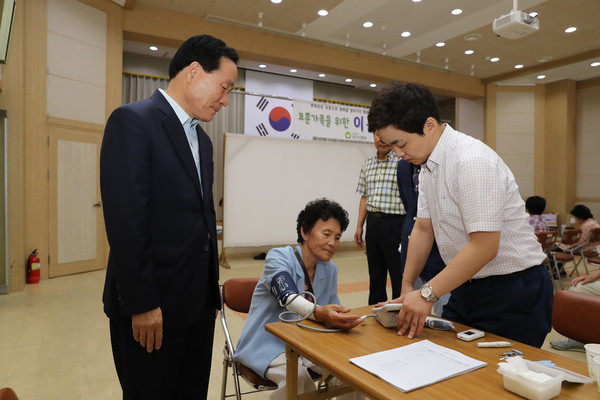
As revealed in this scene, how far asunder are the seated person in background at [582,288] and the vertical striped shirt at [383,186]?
145 centimetres

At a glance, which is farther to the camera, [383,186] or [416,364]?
[383,186]

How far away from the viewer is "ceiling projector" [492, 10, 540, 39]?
4316 millimetres

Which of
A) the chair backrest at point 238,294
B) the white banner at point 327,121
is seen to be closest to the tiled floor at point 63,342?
the chair backrest at point 238,294

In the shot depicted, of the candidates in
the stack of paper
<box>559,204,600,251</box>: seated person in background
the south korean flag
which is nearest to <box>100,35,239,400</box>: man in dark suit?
the stack of paper

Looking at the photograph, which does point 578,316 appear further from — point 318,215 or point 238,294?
point 238,294

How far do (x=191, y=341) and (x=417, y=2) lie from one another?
597 cm

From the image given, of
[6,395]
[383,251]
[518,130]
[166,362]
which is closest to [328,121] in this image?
[383,251]

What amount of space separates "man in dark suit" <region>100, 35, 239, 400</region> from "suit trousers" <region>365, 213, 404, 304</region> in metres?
1.90

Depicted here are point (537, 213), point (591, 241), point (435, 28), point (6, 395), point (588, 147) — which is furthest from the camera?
point (588, 147)

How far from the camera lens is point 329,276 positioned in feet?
6.10

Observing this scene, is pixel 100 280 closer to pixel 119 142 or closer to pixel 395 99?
pixel 119 142

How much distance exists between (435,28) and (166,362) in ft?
22.9

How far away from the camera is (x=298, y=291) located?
1.68 meters

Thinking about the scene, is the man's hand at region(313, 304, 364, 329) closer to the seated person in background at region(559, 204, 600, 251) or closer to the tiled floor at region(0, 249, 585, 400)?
→ the tiled floor at region(0, 249, 585, 400)
